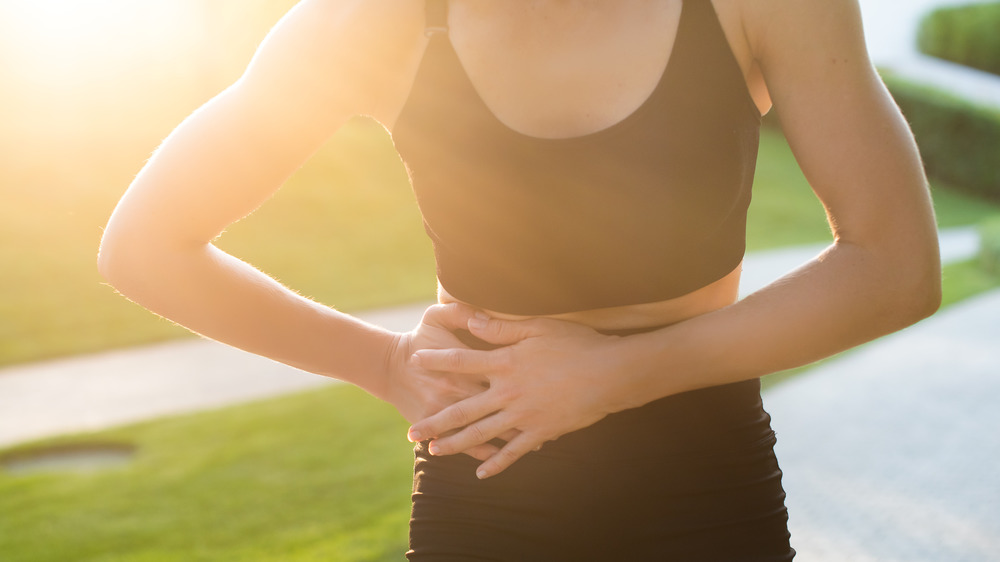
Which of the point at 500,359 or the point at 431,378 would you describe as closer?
the point at 500,359

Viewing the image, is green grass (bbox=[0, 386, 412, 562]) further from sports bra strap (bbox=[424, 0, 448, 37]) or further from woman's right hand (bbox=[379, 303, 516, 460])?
sports bra strap (bbox=[424, 0, 448, 37])

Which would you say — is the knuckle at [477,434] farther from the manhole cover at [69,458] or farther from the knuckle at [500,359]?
the manhole cover at [69,458]

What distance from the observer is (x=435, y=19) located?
154cm

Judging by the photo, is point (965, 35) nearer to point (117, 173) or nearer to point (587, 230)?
point (117, 173)

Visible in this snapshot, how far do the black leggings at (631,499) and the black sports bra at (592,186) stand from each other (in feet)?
0.75

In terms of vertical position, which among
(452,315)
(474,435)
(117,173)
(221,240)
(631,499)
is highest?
(117,173)

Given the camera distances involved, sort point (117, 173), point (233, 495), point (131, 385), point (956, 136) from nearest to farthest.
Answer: point (233, 495)
point (131, 385)
point (117, 173)
point (956, 136)

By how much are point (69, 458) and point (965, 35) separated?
31732 millimetres

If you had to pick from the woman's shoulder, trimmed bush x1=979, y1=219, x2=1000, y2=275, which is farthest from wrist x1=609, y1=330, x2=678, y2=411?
trimmed bush x1=979, y1=219, x2=1000, y2=275

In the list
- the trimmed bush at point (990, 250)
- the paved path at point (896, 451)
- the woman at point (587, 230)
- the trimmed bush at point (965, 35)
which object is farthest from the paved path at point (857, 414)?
the trimmed bush at point (965, 35)

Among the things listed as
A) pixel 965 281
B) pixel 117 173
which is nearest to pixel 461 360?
pixel 965 281

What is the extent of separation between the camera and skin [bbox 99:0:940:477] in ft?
4.62

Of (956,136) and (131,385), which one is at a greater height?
(956,136)

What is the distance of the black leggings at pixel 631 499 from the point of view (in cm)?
156
